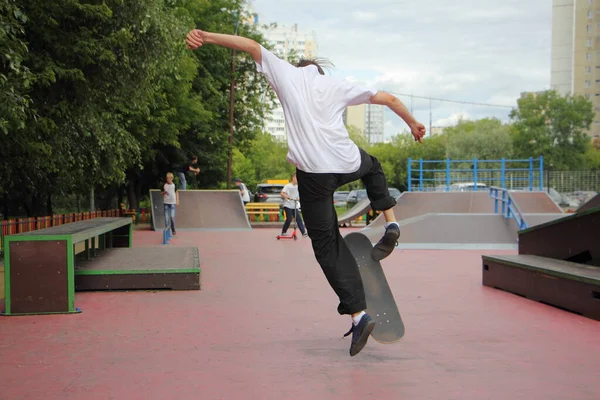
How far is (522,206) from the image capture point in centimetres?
2573

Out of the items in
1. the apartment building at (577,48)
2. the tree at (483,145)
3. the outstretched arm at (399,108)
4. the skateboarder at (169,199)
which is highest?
the apartment building at (577,48)

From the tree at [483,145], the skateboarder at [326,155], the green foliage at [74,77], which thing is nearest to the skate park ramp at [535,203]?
the green foliage at [74,77]

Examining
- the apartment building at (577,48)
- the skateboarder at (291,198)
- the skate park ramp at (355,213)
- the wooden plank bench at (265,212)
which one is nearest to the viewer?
the skateboarder at (291,198)

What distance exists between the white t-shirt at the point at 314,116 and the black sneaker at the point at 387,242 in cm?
51

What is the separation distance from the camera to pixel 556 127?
8200 cm

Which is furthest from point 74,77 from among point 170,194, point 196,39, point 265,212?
point 265,212

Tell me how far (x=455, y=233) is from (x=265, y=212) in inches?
664

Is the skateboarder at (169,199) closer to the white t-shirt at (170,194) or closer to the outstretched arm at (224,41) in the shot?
the white t-shirt at (170,194)

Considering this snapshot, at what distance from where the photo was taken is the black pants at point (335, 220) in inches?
201

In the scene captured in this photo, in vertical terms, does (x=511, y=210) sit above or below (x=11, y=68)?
below

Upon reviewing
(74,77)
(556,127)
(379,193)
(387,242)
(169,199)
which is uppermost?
(556,127)

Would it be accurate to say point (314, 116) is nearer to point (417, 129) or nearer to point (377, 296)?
point (417, 129)

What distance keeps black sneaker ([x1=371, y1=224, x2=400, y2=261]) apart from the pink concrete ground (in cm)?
72

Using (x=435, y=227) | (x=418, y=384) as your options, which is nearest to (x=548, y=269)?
(x=418, y=384)
